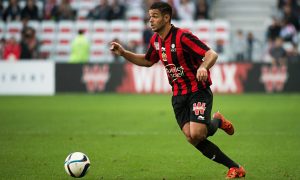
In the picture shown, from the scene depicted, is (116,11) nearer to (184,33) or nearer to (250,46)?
(250,46)

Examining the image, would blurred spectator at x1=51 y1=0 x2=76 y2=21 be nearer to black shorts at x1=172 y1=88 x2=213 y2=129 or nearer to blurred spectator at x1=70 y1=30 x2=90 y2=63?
blurred spectator at x1=70 y1=30 x2=90 y2=63

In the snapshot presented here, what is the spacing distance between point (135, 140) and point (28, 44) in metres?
13.4

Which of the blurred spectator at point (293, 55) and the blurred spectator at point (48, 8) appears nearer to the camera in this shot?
the blurred spectator at point (293, 55)

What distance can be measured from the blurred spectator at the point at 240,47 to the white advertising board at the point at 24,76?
21.5ft

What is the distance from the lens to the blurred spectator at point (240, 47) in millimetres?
23609

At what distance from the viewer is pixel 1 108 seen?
55.1ft

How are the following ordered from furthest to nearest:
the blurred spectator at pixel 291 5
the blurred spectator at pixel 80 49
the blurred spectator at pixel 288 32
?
1. the blurred spectator at pixel 291 5
2. the blurred spectator at pixel 288 32
3. the blurred spectator at pixel 80 49

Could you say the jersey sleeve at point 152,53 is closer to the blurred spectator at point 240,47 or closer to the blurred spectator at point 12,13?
the blurred spectator at point 240,47

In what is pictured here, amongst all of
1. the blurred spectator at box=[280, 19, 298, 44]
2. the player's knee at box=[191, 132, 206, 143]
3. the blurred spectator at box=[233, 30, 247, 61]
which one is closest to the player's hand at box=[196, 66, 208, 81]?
the player's knee at box=[191, 132, 206, 143]

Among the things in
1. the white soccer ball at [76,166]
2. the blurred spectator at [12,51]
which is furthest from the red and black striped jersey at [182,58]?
the blurred spectator at [12,51]

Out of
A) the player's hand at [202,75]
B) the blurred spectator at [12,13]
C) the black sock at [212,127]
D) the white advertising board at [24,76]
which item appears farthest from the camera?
the blurred spectator at [12,13]

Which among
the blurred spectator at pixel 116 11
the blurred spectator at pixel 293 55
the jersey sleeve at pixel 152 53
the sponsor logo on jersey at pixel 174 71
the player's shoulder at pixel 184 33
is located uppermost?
the player's shoulder at pixel 184 33

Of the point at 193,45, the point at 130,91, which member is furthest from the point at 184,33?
the point at 130,91

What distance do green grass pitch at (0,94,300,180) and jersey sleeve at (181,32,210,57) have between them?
4.62 ft
